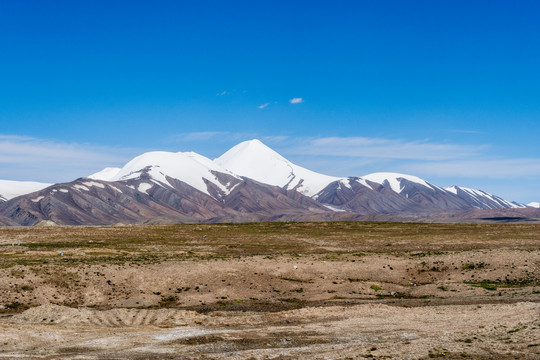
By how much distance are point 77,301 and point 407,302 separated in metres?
36.0

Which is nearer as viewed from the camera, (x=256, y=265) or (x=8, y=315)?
(x=8, y=315)

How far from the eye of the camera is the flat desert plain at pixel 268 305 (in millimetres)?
33125

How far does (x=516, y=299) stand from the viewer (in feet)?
169

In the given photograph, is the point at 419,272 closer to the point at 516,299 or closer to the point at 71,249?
the point at 516,299

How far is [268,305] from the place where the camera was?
53719 millimetres

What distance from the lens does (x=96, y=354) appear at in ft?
106

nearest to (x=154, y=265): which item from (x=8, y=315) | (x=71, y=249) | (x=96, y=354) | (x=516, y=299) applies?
(x=8, y=315)

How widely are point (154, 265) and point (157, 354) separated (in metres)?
35.8

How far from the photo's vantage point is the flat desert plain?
33125 mm

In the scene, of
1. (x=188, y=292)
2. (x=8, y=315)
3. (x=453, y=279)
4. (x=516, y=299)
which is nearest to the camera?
(x=8, y=315)

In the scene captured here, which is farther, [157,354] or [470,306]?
[470,306]

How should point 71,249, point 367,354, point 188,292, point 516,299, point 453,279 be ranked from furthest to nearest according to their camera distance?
point 71,249 < point 453,279 < point 188,292 < point 516,299 < point 367,354

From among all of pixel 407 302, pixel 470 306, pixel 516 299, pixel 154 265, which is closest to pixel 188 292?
pixel 154 265

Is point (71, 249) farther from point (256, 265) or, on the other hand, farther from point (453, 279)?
point (453, 279)
